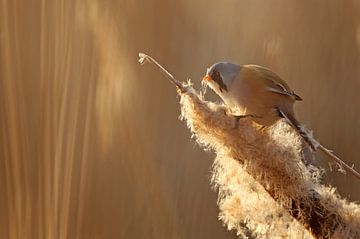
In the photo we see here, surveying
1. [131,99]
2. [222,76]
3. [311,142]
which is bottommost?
[311,142]

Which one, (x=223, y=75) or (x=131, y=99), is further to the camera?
(x=131, y=99)

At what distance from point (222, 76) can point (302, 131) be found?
127 millimetres


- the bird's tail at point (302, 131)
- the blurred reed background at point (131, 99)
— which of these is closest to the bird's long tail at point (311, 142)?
the bird's tail at point (302, 131)

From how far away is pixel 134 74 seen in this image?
1.00 metres

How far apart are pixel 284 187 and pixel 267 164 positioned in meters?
0.03

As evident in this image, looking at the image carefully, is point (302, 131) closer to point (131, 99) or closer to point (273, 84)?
point (273, 84)

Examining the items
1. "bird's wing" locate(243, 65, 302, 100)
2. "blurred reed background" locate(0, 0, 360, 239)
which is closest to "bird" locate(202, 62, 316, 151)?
"bird's wing" locate(243, 65, 302, 100)

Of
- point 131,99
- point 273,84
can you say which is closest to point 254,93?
point 273,84

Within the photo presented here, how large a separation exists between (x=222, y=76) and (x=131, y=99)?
0.35m

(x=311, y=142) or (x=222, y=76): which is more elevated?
(x=222, y=76)

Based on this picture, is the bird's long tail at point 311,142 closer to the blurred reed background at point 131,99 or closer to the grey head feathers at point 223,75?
the grey head feathers at point 223,75

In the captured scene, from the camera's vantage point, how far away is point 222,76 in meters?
0.69

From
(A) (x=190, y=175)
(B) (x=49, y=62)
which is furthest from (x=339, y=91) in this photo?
(B) (x=49, y=62)

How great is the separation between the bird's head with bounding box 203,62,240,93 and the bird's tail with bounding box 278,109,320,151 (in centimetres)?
7
